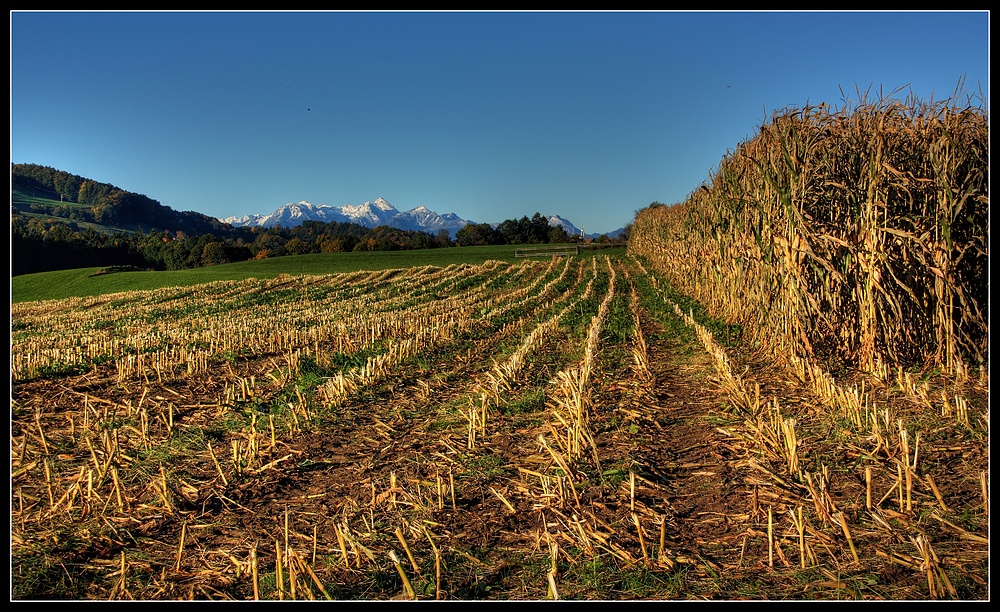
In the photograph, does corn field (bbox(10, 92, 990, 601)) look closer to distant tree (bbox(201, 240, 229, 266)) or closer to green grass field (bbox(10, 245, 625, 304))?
green grass field (bbox(10, 245, 625, 304))

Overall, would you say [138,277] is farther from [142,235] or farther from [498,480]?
[142,235]

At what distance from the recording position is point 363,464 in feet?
18.1

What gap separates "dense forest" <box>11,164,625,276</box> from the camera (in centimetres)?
7069

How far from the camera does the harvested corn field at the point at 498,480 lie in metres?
3.57

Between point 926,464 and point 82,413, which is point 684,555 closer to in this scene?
point 926,464

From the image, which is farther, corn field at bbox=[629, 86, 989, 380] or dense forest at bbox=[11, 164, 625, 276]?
dense forest at bbox=[11, 164, 625, 276]

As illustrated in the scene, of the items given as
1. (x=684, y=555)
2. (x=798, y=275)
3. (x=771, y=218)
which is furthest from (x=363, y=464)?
(x=771, y=218)

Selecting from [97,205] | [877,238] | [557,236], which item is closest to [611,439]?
[877,238]

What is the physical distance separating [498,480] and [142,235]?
4254 inches

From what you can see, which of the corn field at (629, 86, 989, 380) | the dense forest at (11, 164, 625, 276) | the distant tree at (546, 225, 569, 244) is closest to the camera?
the corn field at (629, 86, 989, 380)

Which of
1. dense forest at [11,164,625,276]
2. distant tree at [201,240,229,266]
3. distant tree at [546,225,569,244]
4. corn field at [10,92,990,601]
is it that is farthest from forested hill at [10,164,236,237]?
corn field at [10,92,990,601]

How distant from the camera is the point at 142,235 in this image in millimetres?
95750

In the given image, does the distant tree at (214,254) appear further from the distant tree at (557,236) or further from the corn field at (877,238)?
the corn field at (877,238)

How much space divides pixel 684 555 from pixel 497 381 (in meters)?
4.62
